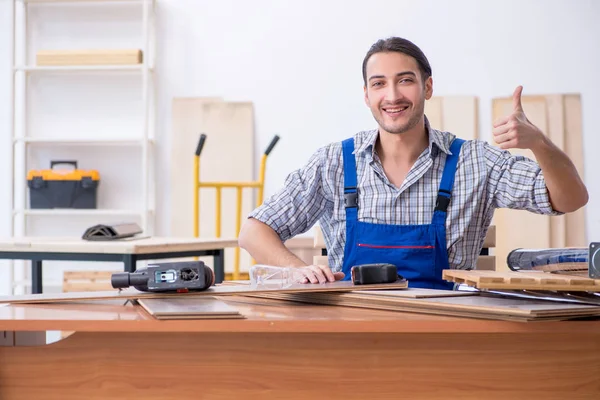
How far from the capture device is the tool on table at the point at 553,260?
1646mm

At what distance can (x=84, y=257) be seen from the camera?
135 inches

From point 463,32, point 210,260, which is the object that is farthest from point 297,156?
point 463,32

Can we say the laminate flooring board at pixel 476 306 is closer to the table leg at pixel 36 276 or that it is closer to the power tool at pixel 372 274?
the power tool at pixel 372 274

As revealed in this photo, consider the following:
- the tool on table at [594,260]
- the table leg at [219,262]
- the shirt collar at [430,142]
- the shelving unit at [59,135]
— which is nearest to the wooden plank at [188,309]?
the tool on table at [594,260]

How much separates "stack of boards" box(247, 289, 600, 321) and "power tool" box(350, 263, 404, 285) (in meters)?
0.07

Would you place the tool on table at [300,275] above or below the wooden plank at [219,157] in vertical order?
below

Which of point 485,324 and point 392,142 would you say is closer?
point 485,324

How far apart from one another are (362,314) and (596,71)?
4.72 m

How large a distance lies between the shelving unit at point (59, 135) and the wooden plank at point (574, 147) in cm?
291

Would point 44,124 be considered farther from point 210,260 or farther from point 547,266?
point 547,266

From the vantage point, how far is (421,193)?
244 cm

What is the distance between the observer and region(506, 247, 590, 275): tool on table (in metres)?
1.65

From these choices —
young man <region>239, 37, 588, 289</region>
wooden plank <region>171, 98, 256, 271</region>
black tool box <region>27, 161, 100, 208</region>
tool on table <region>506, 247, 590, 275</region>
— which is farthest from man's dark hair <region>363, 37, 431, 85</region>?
black tool box <region>27, 161, 100, 208</region>

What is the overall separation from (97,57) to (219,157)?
1.10m
